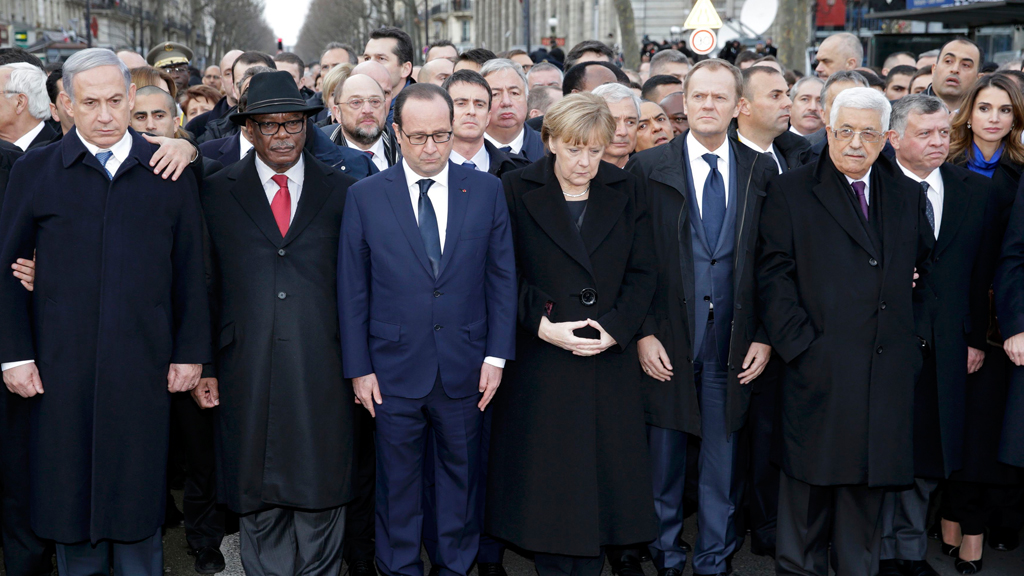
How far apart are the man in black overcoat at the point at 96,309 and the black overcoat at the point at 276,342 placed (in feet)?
0.53

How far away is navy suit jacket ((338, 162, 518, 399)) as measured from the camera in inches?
169

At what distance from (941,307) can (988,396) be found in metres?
0.62

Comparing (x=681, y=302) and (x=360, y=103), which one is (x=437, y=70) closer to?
(x=360, y=103)

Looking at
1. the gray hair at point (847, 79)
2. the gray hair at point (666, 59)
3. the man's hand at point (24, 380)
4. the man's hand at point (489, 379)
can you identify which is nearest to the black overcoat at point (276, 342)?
the man's hand at point (489, 379)

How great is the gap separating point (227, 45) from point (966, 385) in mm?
95822

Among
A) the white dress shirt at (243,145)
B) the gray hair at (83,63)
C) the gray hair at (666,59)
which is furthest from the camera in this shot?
the gray hair at (666,59)

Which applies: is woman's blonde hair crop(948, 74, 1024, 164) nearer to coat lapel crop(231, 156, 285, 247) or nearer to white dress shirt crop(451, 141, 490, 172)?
white dress shirt crop(451, 141, 490, 172)

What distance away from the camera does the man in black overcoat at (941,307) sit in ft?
16.0

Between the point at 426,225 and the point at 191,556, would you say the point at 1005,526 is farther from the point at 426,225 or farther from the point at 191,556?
the point at 191,556

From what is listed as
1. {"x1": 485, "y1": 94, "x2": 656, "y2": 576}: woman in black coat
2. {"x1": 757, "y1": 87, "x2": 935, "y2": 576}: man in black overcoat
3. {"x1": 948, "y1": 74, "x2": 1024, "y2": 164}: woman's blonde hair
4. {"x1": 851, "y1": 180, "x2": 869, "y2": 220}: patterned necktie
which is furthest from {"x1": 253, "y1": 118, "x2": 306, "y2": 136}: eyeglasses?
{"x1": 948, "y1": 74, "x2": 1024, "y2": 164}: woman's blonde hair

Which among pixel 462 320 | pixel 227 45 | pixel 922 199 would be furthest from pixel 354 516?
pixel 227 45

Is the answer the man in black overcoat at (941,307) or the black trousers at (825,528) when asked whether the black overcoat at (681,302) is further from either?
the man in black overcoat at (941,307)

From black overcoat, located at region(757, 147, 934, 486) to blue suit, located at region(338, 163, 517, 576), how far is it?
1.29 metres

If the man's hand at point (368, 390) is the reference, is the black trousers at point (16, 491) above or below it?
below
